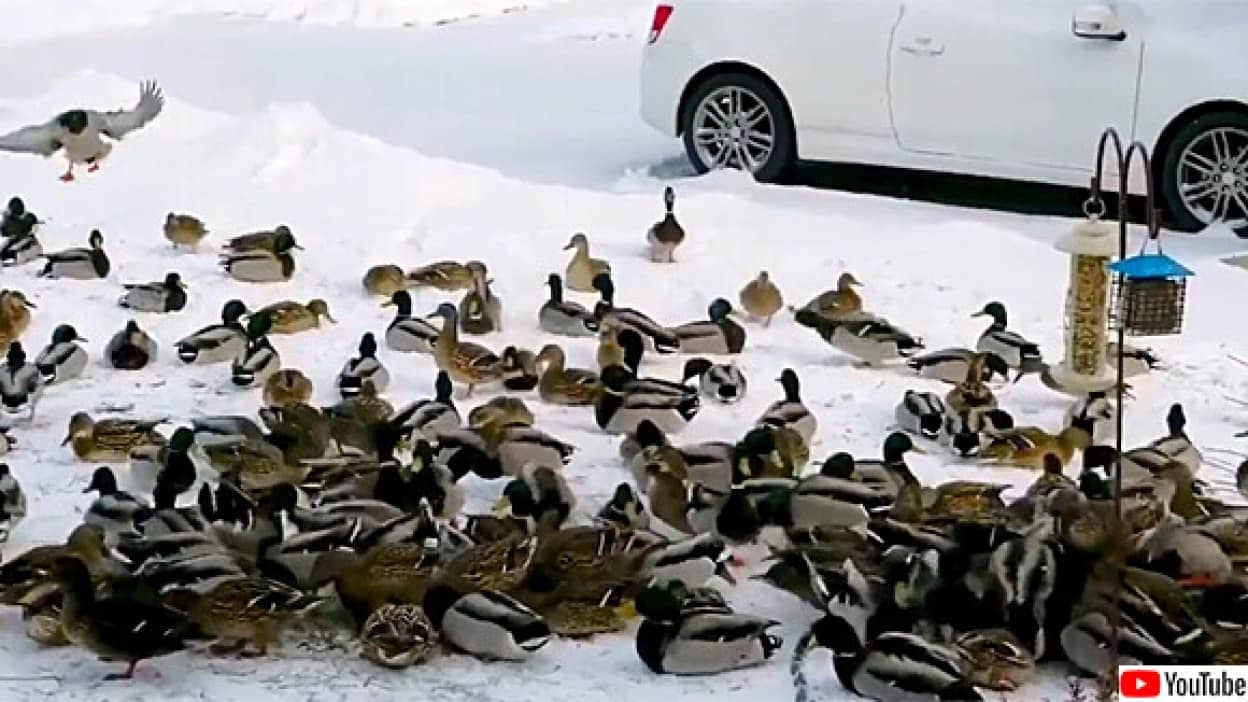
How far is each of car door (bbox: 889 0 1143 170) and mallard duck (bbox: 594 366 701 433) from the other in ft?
12.5

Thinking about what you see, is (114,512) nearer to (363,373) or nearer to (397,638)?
(397,638)

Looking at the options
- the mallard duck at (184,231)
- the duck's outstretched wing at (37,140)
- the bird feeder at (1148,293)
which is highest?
the bird feeder at (1148,293)

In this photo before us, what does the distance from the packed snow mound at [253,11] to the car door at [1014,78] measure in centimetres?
929

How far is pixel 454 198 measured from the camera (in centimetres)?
979

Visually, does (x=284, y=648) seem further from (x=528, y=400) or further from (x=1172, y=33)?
(x=1172, y=33)

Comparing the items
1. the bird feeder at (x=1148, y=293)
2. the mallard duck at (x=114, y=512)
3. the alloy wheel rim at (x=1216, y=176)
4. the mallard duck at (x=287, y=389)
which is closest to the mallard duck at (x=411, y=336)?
the mallard duck at (x=287, y=389)

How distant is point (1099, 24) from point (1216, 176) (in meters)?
0.88

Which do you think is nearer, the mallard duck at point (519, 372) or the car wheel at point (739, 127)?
the mallard duck at point (519, 372)

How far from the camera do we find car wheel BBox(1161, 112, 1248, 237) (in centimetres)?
939

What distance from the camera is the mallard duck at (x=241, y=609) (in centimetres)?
481

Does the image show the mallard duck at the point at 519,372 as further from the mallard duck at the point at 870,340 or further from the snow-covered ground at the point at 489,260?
the mallard duck at the point at 870,340

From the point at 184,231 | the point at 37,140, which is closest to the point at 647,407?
the point at 184,231

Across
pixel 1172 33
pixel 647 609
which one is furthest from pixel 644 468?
pixel 1172 33

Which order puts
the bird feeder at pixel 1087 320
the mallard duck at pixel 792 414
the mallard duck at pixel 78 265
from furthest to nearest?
1. the mallard duck at pixel 78 265
2. the mallard duck at pixel 792 414
3. the bird feeder at pixel 1087 320
